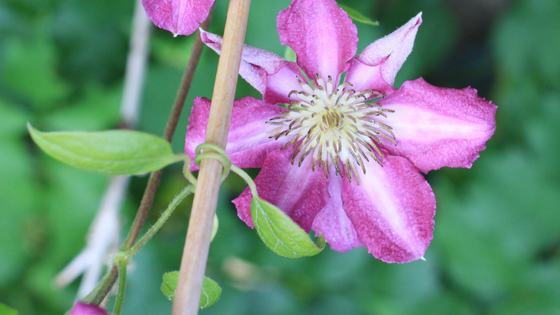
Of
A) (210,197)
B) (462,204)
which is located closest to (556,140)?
(462,204)

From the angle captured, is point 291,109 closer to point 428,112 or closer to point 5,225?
point 428,112

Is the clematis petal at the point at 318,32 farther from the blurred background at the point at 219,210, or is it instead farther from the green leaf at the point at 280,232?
the blurred background at the point at 219,210

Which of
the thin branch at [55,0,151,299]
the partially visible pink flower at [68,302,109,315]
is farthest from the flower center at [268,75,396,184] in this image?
the thin branch at [55,0,151,299]

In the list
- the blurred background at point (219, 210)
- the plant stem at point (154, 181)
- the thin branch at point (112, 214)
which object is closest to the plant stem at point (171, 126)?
the plant stem at point (154, 181)

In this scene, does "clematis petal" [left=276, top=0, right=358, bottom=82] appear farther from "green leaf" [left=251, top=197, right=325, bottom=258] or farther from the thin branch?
the thin branch

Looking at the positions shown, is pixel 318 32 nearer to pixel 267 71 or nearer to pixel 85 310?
pixel 267 71

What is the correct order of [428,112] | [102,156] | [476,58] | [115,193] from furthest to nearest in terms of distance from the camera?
[476,58] → [115,193] → [428,112] → [102,156]

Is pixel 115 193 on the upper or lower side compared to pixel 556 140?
lower
